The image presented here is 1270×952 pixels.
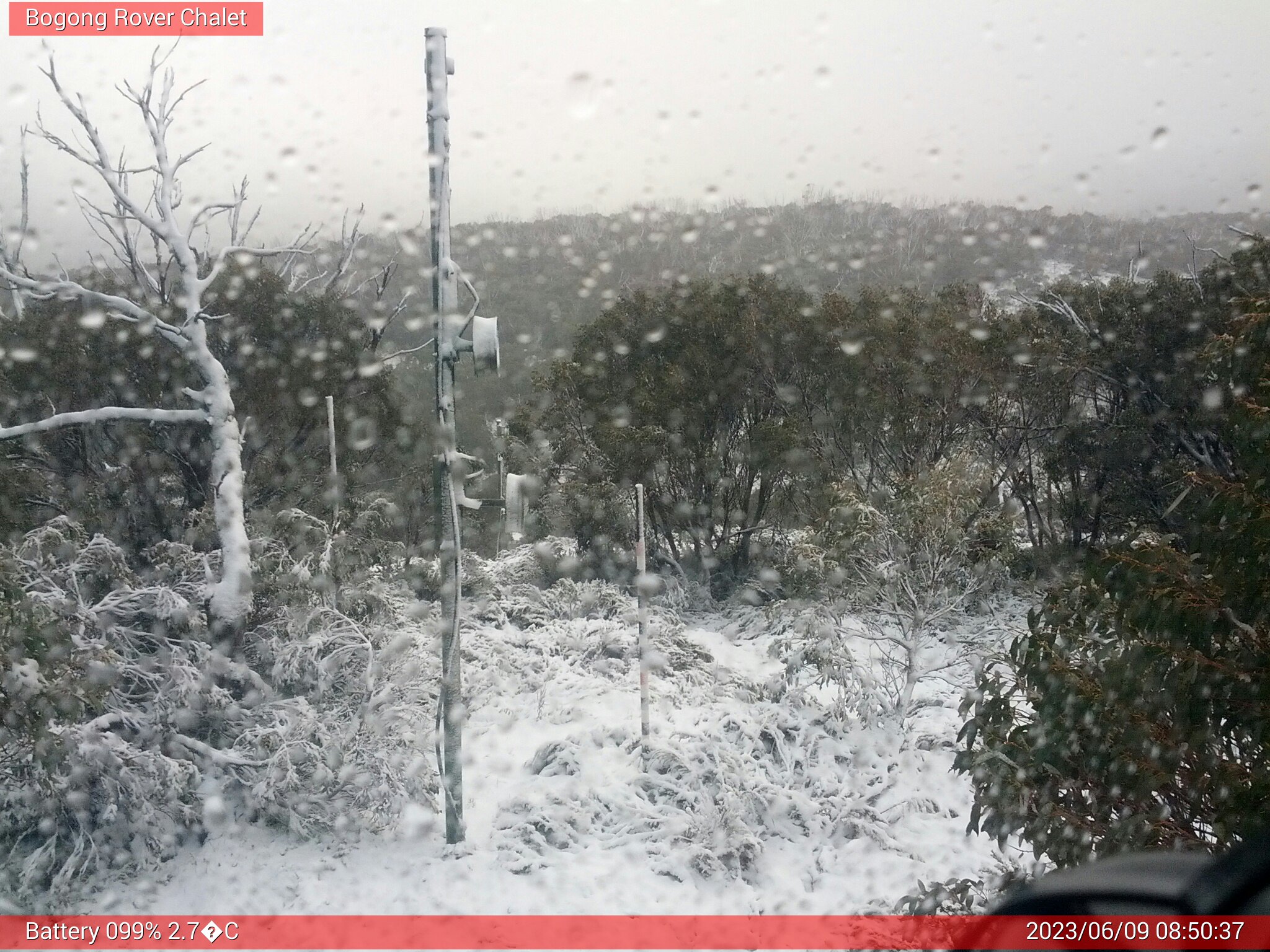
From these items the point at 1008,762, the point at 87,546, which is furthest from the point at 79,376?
the point at 1008,762

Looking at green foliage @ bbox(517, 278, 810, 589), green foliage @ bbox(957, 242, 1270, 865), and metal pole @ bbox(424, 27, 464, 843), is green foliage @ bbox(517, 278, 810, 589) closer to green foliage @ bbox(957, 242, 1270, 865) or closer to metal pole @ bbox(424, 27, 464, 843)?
metal pole @ bbox(424, 27, 464, 843)

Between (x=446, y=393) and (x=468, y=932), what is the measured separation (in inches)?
140

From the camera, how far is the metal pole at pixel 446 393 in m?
6.04

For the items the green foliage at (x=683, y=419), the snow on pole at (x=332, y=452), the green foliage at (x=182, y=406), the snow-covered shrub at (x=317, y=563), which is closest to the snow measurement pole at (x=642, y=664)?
the snow-covered shrub at (x=317, y=563)

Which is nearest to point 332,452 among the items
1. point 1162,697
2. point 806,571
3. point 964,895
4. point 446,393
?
point 446,393

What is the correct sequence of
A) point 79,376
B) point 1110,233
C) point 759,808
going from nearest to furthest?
point 759,808, point 79,376, point 1110,233

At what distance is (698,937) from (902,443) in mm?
10218

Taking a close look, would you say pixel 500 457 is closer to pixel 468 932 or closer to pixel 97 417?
pixel 97 417

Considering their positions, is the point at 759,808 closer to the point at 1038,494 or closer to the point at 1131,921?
the point at 1131,921

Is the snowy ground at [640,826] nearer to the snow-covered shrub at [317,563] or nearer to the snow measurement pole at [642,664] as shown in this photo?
the snow measurement pole at [642,664]

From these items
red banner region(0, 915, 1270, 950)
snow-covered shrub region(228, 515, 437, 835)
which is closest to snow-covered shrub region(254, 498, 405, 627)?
snow-covered shrub region(228, 515, 437, 835)

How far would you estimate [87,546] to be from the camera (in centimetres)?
755

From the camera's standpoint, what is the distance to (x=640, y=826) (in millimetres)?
6941

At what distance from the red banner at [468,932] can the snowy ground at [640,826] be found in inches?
5.0
